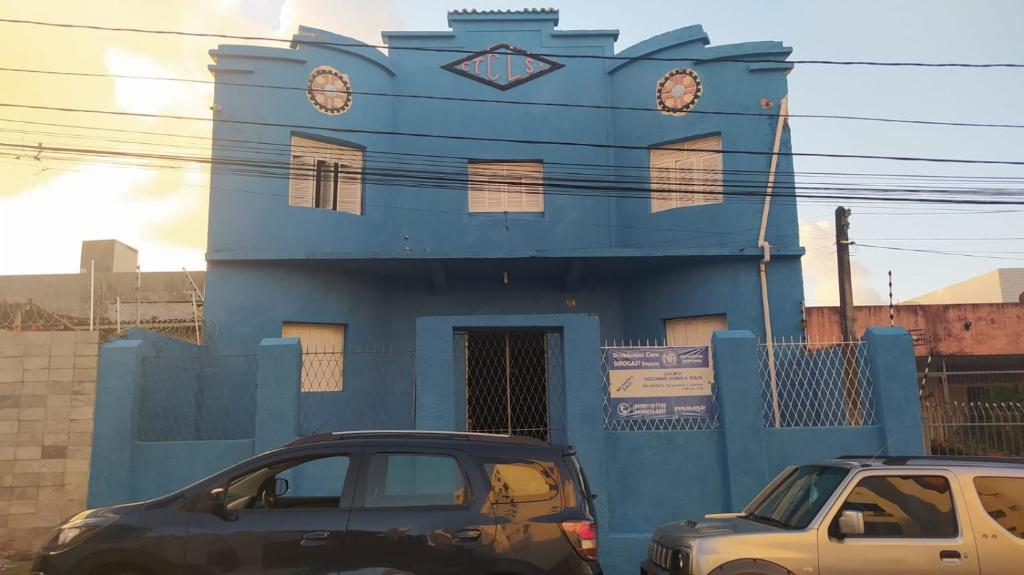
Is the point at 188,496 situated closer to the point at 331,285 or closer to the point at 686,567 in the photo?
the point at 686,567

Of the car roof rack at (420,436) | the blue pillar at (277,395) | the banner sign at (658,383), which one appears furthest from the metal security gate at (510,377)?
the car roof rack at (420,436)

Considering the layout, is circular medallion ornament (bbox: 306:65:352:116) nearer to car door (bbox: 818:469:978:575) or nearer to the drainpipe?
the drainpipe

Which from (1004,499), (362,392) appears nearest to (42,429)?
(362,392)

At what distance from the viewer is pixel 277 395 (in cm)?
877

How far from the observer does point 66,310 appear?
24359 mm

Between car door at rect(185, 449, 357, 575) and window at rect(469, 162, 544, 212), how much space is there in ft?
30.2

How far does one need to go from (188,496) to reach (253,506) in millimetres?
430

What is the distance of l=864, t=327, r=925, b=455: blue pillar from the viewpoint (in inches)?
347

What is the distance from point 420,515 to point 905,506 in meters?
3.52

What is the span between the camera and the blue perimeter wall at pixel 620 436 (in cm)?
867

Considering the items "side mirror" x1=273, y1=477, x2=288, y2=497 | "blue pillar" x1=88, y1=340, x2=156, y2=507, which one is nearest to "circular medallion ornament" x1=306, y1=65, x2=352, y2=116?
"blue pillar" x1=88, y1=340, x2=156, y2=507

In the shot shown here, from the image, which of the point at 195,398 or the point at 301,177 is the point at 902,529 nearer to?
the point at 195,398

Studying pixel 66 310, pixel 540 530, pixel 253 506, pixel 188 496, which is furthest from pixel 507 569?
pixel 66 310

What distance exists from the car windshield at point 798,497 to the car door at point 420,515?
7.68 feet
